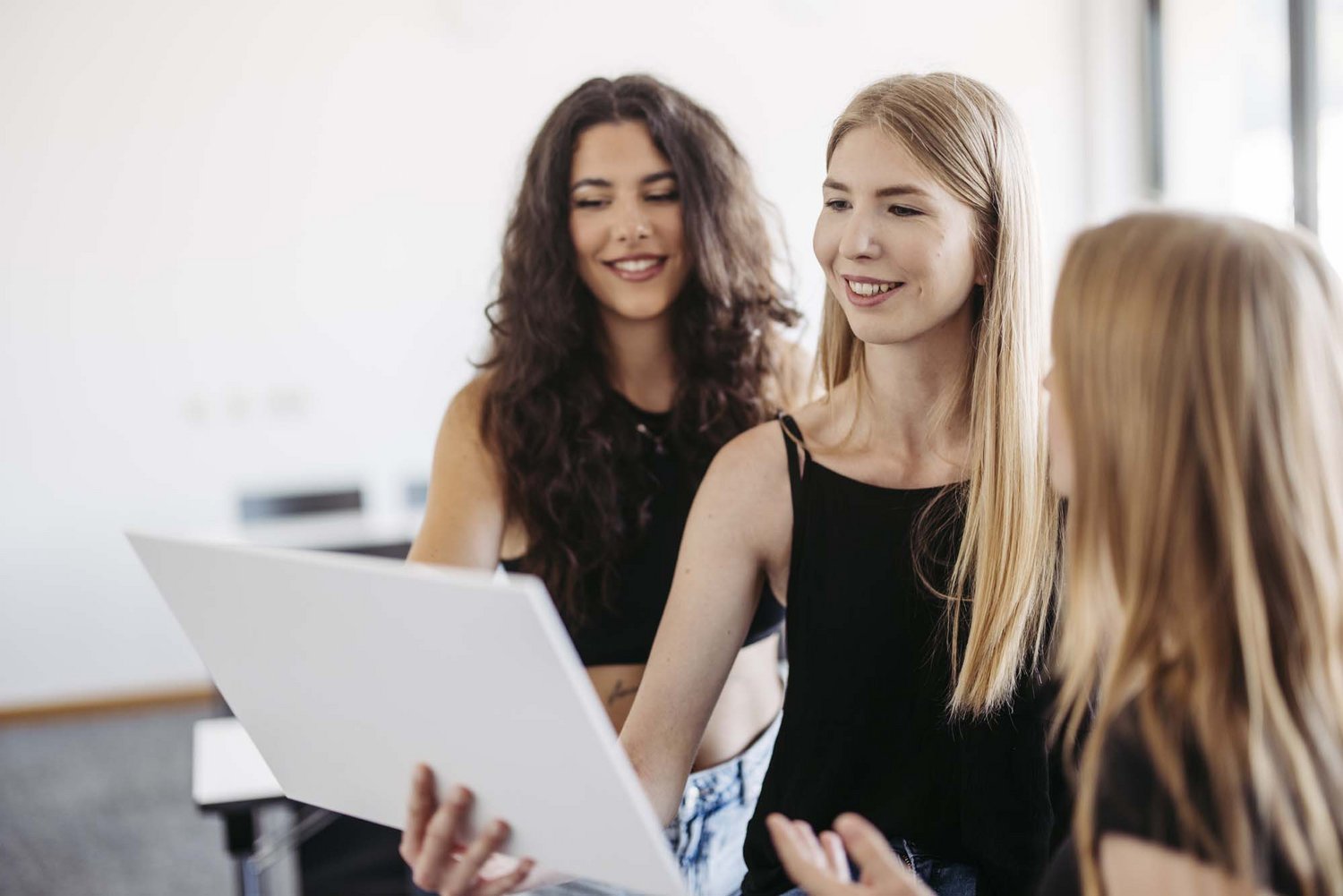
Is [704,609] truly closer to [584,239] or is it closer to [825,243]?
[825,243]

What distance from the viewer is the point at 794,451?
4.78ft

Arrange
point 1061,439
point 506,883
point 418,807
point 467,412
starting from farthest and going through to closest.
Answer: point 467,412, point 506,883, point 418,807, point 1061,439

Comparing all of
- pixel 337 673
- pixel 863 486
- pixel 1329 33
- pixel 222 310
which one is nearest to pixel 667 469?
pixel 863 486

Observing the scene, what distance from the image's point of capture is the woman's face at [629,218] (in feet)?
5.90

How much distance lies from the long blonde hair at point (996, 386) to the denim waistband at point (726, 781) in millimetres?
369

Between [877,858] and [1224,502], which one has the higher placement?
[1224,502]

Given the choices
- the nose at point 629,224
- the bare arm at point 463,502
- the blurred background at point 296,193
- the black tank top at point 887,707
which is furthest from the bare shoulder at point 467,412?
the blurred background at point 296,193

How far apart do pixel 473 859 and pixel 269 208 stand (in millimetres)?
4454

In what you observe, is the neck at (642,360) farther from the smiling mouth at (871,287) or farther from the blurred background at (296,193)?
the blurred background at (296,193)

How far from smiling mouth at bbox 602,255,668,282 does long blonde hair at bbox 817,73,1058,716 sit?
1.50 ft

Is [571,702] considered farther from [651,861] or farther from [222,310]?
[222,310]

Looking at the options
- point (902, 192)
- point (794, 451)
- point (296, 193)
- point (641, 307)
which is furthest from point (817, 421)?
point (296, 193)

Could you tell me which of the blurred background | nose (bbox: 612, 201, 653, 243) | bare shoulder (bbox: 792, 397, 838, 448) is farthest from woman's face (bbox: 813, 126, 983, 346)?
the blurred background

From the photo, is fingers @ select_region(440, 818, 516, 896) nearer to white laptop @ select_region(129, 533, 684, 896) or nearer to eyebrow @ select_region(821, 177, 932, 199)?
white laptop @ select_region(129, 533, 684, 896)
